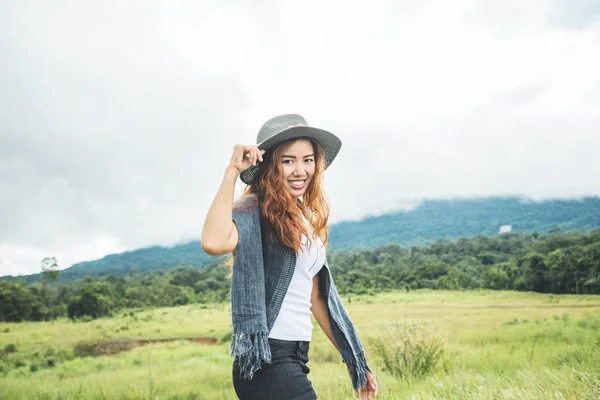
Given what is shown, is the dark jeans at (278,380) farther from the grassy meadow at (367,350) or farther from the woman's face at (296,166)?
the grassy meadow at (367,350)

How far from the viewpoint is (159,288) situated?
71.0 ft

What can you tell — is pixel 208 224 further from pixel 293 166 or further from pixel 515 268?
pixel 515 268

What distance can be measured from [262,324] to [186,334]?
16.0m

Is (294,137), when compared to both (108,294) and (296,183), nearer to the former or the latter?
(296,183)

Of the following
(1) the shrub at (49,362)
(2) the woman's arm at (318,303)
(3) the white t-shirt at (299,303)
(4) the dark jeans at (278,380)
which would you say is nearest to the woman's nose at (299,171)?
(3) the white t-shirt at (299,303)

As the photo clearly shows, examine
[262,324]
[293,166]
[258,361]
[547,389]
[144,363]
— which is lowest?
[144,363]

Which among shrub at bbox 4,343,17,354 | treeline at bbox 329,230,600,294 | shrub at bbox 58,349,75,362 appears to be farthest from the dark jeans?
shrub at bbox 4,343,17,354

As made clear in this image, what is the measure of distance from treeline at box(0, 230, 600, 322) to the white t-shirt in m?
8.58

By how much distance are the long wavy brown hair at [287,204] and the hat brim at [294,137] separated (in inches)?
0.8

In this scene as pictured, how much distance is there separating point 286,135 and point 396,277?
25561 mm

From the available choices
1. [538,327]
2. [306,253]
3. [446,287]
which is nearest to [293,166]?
[306,253]

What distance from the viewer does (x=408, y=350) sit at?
19.0ft

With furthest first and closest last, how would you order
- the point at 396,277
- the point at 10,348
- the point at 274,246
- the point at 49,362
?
1. the point at 396,277
2. the point at 10,348
3. the point at 49,362
4. the point at 274,246

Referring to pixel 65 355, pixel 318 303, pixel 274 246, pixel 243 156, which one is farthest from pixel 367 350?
pixel 65 355
